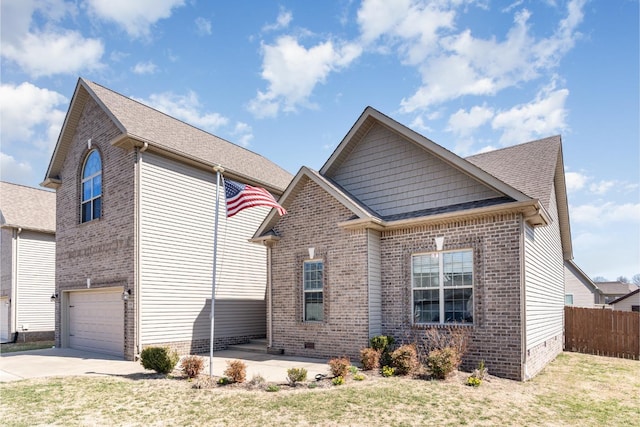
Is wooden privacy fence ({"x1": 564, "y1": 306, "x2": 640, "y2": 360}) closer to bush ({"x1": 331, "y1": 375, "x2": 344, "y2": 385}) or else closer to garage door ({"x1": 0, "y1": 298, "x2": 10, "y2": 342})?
bush ({"x1": 331, "y1": 375, "x2": 344, "y2": 385})

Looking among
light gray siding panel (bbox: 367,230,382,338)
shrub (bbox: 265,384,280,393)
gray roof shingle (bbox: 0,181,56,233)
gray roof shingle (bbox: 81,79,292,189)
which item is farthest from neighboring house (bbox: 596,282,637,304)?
gray roof shingle (bbox: 0,181,56,233)

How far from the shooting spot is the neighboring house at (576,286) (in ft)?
94.1

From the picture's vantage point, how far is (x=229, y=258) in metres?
16.1

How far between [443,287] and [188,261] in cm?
827

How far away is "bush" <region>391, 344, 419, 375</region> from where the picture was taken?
9.80 m

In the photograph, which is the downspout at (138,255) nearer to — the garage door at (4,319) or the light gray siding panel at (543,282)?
the light gray siding panel at (543,282)

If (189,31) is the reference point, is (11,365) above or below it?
below

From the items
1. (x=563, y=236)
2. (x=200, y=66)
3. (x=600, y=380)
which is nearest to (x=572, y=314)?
(x=563, y=236)

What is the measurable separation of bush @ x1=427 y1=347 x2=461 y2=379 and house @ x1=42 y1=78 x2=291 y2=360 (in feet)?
27.1

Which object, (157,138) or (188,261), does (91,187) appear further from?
(188,261)

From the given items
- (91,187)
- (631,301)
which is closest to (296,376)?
(91,187)

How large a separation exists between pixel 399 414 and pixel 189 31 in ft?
35.7

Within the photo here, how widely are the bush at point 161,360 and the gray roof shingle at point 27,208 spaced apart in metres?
14.7

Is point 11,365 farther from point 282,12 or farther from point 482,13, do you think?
point 482,13
